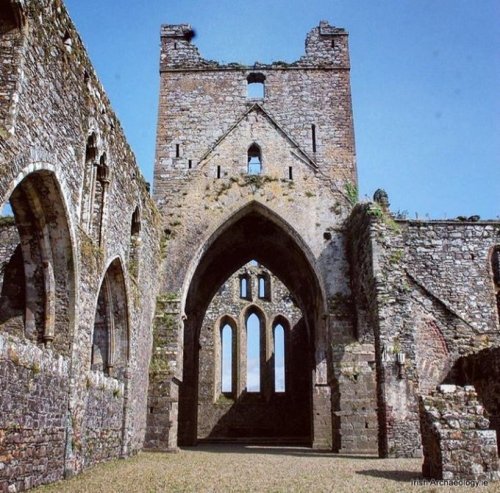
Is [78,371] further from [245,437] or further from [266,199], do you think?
[245,437]

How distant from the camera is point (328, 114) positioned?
1891 cm

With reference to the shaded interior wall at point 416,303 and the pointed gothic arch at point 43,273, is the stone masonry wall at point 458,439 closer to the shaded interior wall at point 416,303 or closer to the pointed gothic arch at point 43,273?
the shaded interior wall at point 416,303

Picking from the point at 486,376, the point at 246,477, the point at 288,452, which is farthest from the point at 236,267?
the point at 246,477

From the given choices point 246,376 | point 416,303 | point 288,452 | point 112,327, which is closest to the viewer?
point 112,327

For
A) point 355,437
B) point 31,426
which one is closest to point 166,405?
point 355,437

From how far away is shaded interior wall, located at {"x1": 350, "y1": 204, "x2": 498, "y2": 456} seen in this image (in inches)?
503

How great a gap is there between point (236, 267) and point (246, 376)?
8.58 metres

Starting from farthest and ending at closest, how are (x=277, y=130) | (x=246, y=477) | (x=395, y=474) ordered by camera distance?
(x=277, y=130) < (x=395, y=474) < (x=246, y=477)

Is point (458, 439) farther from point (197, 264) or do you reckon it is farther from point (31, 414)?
point (197, 264)

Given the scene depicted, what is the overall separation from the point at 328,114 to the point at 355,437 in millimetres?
9676

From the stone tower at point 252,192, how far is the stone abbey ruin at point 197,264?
0.06 meters

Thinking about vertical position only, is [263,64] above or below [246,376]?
above

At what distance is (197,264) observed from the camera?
54.5 ft

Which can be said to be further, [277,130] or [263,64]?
[263,64]
